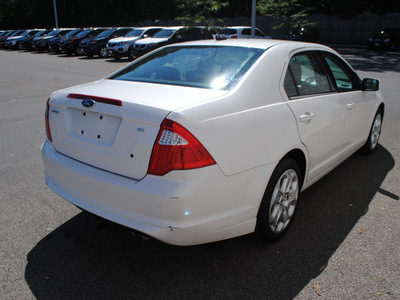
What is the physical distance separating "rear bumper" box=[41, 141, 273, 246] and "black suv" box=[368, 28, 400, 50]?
27978mm

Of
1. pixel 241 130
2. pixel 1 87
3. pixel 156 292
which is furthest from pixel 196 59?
pixel 1 87

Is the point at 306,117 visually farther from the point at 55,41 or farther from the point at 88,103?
the point at 55,41

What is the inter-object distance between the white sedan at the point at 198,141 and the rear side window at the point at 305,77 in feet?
0.06

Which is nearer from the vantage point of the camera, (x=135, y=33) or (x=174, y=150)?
(x=174, y=150)

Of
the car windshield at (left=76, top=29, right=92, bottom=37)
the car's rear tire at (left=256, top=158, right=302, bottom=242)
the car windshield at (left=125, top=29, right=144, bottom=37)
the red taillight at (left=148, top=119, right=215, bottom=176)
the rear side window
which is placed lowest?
the car windshield at (left=76, top=29, right=92, bottom=37)

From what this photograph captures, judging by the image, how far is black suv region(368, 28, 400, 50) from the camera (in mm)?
26609

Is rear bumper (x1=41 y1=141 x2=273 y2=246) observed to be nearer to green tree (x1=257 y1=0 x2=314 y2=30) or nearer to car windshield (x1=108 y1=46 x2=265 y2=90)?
car windshield (x1=108 y1=46 x2=265 y2=90)

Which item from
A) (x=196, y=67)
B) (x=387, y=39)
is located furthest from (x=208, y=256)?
(x=387, y=39)

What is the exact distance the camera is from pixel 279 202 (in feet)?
10.3

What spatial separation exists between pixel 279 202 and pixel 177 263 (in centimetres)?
97

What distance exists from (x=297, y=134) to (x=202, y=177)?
114 cm

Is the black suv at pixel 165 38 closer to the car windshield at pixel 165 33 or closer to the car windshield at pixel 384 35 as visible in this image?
the car windshield at pixel 165 33

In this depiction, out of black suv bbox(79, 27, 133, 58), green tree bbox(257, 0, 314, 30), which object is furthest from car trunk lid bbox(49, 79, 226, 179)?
green tree bbox(257, 0, 314, 30)

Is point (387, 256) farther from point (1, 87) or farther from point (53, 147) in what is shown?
point (1, 87)
